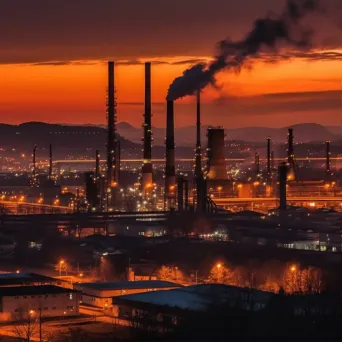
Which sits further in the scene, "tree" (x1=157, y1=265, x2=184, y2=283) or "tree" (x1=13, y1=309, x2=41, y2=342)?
"tree" (x1=157, y1=265, x2=184, y2=283)

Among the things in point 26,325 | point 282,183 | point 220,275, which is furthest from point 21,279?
point 282,183

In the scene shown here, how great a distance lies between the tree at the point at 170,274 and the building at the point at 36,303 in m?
3.27

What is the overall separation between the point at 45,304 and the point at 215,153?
1842 cm

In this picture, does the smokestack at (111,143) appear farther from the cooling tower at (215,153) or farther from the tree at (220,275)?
the tree at (220,275)

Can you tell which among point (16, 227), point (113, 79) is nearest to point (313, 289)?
point (16, 227)

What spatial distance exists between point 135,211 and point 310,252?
10.8 metres

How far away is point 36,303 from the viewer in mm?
20438

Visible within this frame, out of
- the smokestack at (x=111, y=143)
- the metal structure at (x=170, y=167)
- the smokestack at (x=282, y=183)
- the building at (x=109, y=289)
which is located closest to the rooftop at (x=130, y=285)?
the building at (x=109, y=289)

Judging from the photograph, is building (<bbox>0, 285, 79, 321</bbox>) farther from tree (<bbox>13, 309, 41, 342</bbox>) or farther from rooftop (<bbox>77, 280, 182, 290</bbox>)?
rooftop (<bbox>77, 280, 182, 290</bbox>)

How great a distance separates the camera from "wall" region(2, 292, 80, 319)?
793 inches

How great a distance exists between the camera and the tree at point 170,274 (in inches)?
943

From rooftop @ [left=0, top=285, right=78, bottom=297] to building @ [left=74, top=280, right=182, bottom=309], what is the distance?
38 centimetres

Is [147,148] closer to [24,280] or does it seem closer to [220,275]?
[220,275]

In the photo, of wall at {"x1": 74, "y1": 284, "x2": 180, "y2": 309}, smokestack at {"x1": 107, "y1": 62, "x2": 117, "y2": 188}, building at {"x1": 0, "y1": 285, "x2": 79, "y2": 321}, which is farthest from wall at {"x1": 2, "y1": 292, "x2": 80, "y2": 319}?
smokestack at {"x1": 107, "y1": 62, "x2": 117, "y2": 188}
